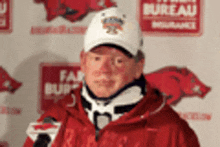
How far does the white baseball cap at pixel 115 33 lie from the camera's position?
0.93m

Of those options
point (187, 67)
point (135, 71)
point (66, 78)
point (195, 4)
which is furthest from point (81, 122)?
point (195, 4)

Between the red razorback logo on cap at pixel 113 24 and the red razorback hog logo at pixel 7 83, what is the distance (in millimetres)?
698

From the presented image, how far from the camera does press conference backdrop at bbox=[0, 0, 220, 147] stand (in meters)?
1.37

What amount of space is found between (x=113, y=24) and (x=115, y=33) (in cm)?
3

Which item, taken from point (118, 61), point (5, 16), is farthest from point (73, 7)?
point (118, 61)

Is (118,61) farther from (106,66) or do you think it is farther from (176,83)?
(176,83)

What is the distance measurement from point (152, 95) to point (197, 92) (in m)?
0.47

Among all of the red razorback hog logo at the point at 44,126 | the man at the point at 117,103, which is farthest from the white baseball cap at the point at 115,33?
the red razorback hog logo at the point at 44,126

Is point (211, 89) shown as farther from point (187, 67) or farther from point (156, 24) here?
point (156, 24)

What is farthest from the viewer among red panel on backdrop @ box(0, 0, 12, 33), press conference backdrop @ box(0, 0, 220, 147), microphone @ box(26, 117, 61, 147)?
red panel on backdrop @ box(0, 0, 12, 33)

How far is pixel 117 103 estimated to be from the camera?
0.93m

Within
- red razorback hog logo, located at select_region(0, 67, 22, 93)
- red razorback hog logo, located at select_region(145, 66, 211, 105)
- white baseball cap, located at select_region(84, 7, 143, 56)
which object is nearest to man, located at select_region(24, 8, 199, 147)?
white baseball cap, located at select_region(84, 7, 143, 56)

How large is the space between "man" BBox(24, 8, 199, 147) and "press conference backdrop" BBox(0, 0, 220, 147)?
43 cm

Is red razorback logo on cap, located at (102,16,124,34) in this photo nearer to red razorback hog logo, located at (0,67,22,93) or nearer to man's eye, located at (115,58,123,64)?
man's eye, located at (115,58,123,64)
